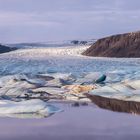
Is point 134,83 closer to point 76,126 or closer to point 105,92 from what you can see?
point 105,92

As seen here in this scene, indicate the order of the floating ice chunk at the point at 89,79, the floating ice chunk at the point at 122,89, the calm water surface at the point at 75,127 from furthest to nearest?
1. the floating ice chunk at the point at 89,79
2. the floating ice chunk at the point at 122,89
3. the calm water surface at the point at 75,127

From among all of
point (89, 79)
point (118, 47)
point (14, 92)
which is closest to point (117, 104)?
point (14, 92)

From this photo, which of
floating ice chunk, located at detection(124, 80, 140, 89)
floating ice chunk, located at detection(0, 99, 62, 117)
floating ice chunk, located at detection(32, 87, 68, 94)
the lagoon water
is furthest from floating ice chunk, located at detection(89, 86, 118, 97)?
floating ice chunk, located at detection(0, 99, 62, 117)

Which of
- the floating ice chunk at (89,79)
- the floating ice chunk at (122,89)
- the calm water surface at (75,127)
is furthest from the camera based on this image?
the floating ice chunk at (89,79)

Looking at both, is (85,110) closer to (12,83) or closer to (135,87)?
(135,87)

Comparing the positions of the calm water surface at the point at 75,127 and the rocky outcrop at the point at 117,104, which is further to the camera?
the rocky outcrop at the point at 117,104

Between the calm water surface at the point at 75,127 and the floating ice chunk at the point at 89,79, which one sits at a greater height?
the calm water surface at the point at 75,127

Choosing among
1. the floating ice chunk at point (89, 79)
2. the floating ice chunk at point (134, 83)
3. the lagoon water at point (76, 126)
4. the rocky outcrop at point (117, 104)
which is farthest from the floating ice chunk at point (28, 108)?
the floating ice chunk at point (89, 79)

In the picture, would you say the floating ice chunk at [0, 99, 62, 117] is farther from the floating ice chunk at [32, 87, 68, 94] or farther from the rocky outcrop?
the floating ice chunk at [32, 87, 68, 94]

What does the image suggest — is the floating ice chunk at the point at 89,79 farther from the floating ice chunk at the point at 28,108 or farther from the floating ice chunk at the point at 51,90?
the floating ice chunk at the point at 28,108
